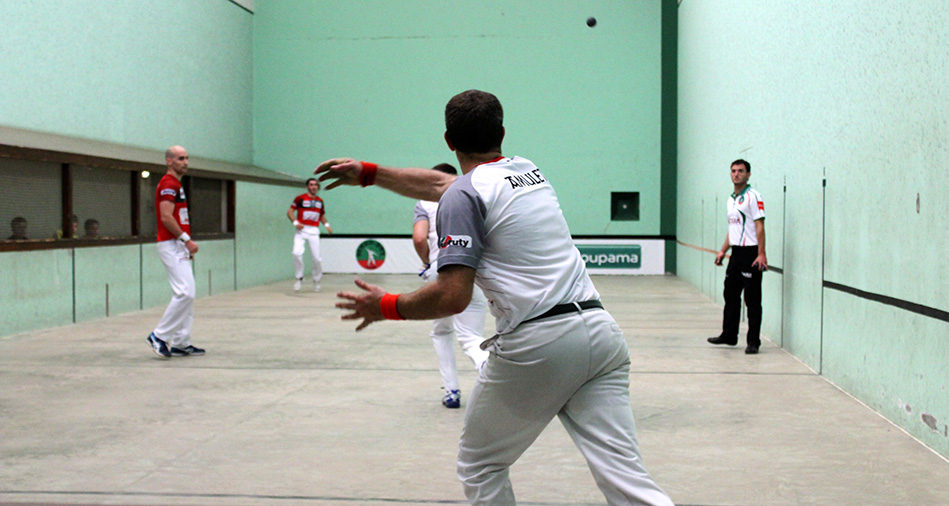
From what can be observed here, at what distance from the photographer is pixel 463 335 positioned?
210 inches

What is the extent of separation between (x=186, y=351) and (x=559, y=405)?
571 cm

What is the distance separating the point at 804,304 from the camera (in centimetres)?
710

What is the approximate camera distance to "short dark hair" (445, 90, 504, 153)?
2547 mm

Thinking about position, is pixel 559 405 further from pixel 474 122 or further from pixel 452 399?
pixel 452 399

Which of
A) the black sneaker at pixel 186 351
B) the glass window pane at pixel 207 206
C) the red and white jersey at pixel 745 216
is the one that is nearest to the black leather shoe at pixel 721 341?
the red and white jersey at pixel 745 216

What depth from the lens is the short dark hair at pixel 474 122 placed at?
255 centimetres

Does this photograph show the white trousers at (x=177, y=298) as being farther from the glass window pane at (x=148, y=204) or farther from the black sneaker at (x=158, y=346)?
the glass window pane at (x=148, y=204)

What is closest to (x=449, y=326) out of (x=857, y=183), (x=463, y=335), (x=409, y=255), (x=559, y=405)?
(x=463, y=335)

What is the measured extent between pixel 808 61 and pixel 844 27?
1025 mm

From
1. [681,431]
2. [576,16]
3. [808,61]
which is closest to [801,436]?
[681,431]

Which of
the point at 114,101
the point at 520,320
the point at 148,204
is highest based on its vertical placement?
the point at 114,101

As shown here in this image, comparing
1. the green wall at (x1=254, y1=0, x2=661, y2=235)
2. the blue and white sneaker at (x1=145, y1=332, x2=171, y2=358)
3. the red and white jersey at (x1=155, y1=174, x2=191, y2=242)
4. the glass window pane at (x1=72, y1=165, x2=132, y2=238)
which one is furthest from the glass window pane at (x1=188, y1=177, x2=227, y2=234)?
the blue and white sneaker at (x1=145, y1=332, x2=171, y2=358)

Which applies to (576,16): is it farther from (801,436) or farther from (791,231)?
(801,436)

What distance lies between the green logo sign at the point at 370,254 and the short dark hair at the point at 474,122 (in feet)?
51.8
